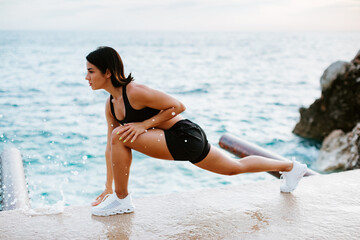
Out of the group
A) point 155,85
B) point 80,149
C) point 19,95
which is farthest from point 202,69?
point 80,149

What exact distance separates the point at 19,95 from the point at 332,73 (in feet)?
48.9

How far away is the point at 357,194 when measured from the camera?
3.36 metres

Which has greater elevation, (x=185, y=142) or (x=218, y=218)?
(x=185, y=142)

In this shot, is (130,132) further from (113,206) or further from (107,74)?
(113,206)

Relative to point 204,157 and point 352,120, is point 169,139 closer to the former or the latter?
point 204,157

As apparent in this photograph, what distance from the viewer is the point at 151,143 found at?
284cm

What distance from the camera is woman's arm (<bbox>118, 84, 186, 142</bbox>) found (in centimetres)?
276

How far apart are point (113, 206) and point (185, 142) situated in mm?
738

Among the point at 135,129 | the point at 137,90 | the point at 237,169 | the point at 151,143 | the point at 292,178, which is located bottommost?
the point at 292,178

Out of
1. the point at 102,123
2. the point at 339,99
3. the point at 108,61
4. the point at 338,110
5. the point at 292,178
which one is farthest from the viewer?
the point at 102,123

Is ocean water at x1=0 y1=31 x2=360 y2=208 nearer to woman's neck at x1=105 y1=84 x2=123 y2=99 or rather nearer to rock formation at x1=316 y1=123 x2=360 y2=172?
rock formation at x1=316 y1=123 x2=360 y2=172

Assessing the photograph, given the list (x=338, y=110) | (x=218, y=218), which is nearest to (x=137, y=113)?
(x=218, y=218)

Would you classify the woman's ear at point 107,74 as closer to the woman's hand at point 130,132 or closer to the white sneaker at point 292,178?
the woman's hand at point 130,132

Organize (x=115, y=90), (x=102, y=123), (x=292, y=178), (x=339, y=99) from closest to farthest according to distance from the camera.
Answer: (x=115, y=90) → (x=292, y=178) → (x=339, y=99) → (x=102, y=123)
